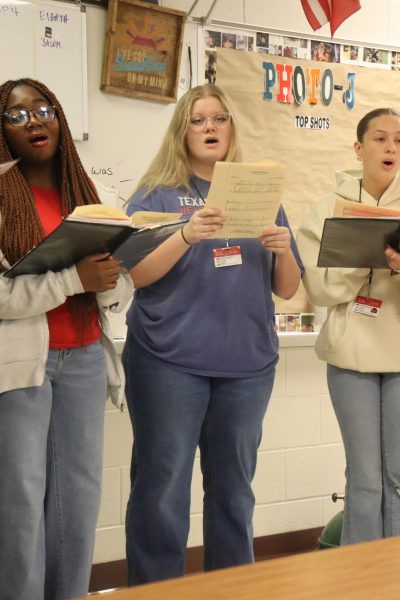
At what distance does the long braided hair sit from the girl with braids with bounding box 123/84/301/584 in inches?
9.7

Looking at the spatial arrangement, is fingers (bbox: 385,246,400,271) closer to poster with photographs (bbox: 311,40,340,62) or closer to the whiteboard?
the whiteboard

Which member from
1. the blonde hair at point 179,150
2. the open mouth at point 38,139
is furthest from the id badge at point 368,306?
the open mouth at point 38,139

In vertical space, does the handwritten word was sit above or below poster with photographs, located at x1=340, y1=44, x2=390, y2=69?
below

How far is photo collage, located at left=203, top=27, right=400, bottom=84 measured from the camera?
10.0 ft

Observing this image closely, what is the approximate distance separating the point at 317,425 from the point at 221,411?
132cm

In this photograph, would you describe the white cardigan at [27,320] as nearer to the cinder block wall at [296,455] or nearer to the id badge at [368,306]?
the id badge at [368,306]

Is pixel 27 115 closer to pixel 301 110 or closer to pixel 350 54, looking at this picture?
pixel 301 110

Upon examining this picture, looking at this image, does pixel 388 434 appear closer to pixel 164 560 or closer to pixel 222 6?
pixel 164 560

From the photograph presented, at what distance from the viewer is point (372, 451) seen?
2.27m

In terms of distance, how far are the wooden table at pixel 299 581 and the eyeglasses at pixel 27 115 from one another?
1285 mm

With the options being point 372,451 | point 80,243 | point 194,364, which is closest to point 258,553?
point 372,451

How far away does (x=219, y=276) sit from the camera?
2.09 meters

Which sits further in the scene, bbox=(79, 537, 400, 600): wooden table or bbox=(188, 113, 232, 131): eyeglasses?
bbox=(188, 113, 232, 131): eyeglasses

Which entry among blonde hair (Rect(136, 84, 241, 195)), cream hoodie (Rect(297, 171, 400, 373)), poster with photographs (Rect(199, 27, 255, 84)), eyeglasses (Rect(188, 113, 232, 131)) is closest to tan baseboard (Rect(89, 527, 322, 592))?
cream hoodie (Rect(297, 171, 400, 373))
